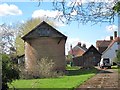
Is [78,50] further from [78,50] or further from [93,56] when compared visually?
[93,56]

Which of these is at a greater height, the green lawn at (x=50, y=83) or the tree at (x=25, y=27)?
the tree at (x=25, y=27)

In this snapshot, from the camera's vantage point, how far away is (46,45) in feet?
112

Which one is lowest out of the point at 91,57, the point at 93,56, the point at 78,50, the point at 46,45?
the point at 91,57

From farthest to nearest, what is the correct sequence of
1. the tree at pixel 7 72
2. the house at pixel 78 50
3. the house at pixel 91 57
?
the house at pixel 78 50, the house at pixel 91 57, the tree at pixel 7 72

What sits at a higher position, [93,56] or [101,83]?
[93,56]

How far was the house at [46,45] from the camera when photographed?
33969 millimetres

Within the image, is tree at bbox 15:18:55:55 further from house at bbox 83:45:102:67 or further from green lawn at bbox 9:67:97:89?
house at bbox 83:45:102:67

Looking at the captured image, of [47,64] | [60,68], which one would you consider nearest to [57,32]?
[60,68]

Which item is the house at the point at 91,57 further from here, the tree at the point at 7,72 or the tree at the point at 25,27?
the tree at the point at 7,72

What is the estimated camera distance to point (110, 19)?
15.4ft

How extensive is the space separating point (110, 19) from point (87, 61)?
199ft

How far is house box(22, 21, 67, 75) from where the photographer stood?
33969 millimetres

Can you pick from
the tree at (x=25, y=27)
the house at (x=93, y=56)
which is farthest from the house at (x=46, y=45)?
the house at (x=93, y=56)

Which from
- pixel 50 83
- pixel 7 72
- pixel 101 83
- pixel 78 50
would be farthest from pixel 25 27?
pixel 7 72
